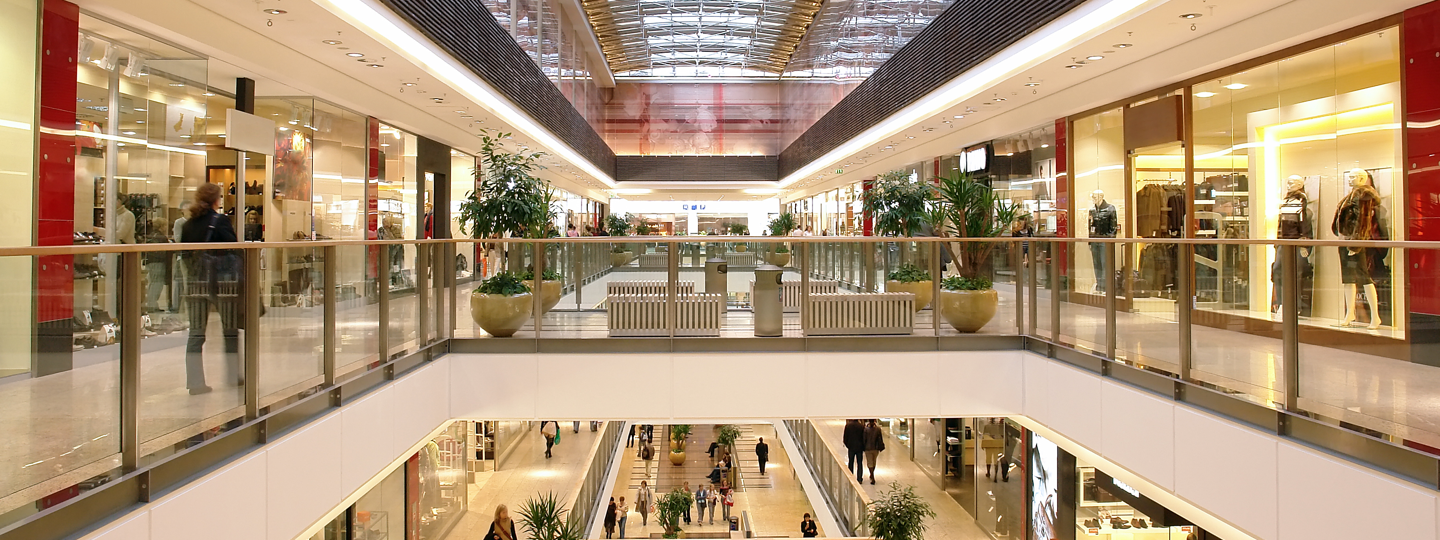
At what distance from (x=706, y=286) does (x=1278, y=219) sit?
604 cm

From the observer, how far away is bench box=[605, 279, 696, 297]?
25.2 feet

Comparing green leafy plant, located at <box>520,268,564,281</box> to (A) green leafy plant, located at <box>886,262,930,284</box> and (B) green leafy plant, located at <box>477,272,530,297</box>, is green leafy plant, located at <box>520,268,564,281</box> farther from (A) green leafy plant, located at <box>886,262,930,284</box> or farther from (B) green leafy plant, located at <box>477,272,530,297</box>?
(A) green leafy plant, located at <box>886,262,930,284</box>

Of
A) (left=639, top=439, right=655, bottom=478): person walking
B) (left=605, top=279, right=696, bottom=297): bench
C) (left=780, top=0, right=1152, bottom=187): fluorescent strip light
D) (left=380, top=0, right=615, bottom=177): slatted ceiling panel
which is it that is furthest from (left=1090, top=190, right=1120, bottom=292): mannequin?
(left=639, top=439, right=655, bottom=478): person walking

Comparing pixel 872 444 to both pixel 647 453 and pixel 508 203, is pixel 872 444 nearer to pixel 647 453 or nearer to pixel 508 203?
pixel 508 203

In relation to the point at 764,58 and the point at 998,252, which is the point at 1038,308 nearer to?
the point at 998,252

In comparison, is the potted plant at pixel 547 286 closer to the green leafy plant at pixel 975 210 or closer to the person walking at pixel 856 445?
the green leafy plant at pixel 975 210

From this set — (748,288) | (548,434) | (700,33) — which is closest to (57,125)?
(748,288)

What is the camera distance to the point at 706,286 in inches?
305

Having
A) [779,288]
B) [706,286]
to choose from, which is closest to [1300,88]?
[779,288]

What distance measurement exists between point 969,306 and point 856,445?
7.41m

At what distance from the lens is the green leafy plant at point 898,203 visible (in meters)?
10.8

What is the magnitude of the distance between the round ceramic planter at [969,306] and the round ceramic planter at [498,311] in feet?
13.2

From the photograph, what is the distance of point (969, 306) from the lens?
7.86 metres

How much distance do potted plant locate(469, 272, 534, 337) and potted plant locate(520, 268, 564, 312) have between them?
68 mm
